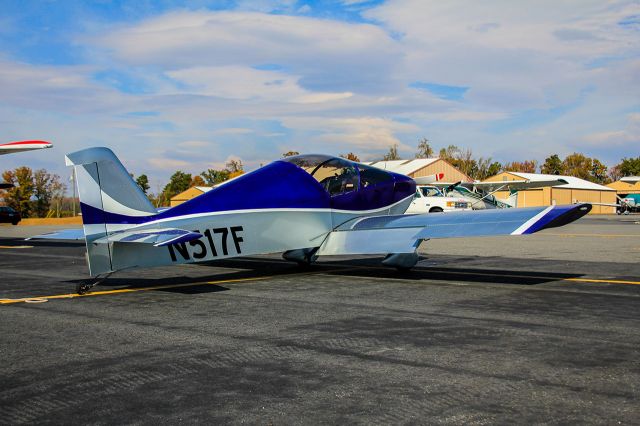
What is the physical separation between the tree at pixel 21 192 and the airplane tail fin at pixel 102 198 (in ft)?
279

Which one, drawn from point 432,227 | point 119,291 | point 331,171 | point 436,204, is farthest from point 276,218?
point 436,204

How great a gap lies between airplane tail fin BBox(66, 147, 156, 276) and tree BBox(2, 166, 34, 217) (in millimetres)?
85033

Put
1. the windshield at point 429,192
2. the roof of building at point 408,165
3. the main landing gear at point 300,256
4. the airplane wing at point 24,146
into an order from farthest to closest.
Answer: the roof of building at point 408,165
the windshield at point 429,192
the airplane wing at point 24,146
the main landing gear at point 300,256

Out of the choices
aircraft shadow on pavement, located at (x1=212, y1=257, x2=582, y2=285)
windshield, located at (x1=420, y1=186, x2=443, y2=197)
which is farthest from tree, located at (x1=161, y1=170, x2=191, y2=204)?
aircraft shadow on pavement, located at (x1=212, y1=257, x2=582, y2=285)

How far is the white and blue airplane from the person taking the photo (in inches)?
392

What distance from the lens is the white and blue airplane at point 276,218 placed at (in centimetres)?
997

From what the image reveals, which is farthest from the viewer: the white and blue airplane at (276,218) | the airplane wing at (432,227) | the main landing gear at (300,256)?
the main landing gear at (300,256)

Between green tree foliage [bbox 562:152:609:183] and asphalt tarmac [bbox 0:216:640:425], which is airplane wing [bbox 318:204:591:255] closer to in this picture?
asphalt tarmac [bbox 0:216:640:425]

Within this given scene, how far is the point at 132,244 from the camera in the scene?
10.1m

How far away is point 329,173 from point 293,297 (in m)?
3.92

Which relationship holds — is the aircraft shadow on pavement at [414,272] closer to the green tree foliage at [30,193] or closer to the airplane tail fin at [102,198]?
the airplane tail fin at [102,198]

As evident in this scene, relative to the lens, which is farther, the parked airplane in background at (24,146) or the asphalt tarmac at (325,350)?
the parked airplane in background at (24,146)

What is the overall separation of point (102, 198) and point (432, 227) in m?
5.85

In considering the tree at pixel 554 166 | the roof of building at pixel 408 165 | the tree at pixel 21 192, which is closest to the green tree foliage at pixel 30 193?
the tree at pixel 21 192
